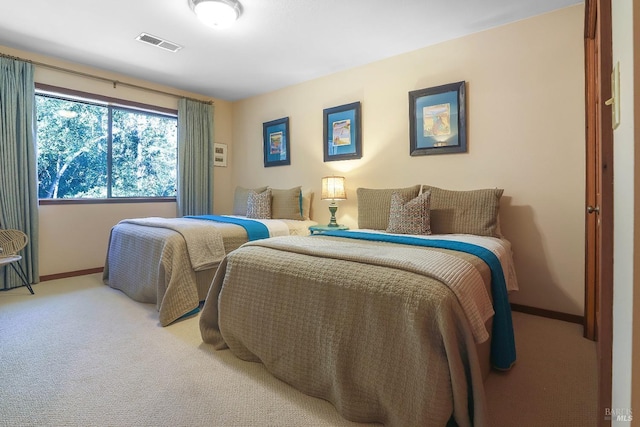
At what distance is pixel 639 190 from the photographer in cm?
52

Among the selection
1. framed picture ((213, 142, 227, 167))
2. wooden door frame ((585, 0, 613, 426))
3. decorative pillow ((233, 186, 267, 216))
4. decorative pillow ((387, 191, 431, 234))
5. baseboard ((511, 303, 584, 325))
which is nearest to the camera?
wooden door frame ((585, 0, 613, 426))

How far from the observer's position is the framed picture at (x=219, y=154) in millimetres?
4863

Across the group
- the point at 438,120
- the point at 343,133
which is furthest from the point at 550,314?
the point at 343,133

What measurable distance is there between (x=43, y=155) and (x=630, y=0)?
4.53 meters

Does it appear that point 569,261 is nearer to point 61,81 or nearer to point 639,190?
point 639,190

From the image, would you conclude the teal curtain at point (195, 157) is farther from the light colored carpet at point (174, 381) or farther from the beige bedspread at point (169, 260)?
the light colored carpet at point (174, 381)

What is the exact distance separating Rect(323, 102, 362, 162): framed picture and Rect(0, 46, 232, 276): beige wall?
224 cm

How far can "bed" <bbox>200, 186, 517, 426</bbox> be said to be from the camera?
3.84 ft

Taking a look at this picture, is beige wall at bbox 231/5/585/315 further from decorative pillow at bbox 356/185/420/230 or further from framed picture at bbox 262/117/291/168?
framed picture at bbox 262/117/291/168

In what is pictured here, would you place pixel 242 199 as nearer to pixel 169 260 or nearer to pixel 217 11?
pixel 169 260

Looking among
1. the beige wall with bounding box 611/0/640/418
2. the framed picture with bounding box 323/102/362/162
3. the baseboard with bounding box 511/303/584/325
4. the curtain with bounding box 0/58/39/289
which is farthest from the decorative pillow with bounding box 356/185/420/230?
the curtain with bounding box 0/58/39/289

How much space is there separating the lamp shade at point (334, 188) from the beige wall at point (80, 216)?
7.76 feet

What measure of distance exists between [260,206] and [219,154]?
1.55 meters

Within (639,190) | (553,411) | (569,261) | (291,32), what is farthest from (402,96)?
(639,190)
